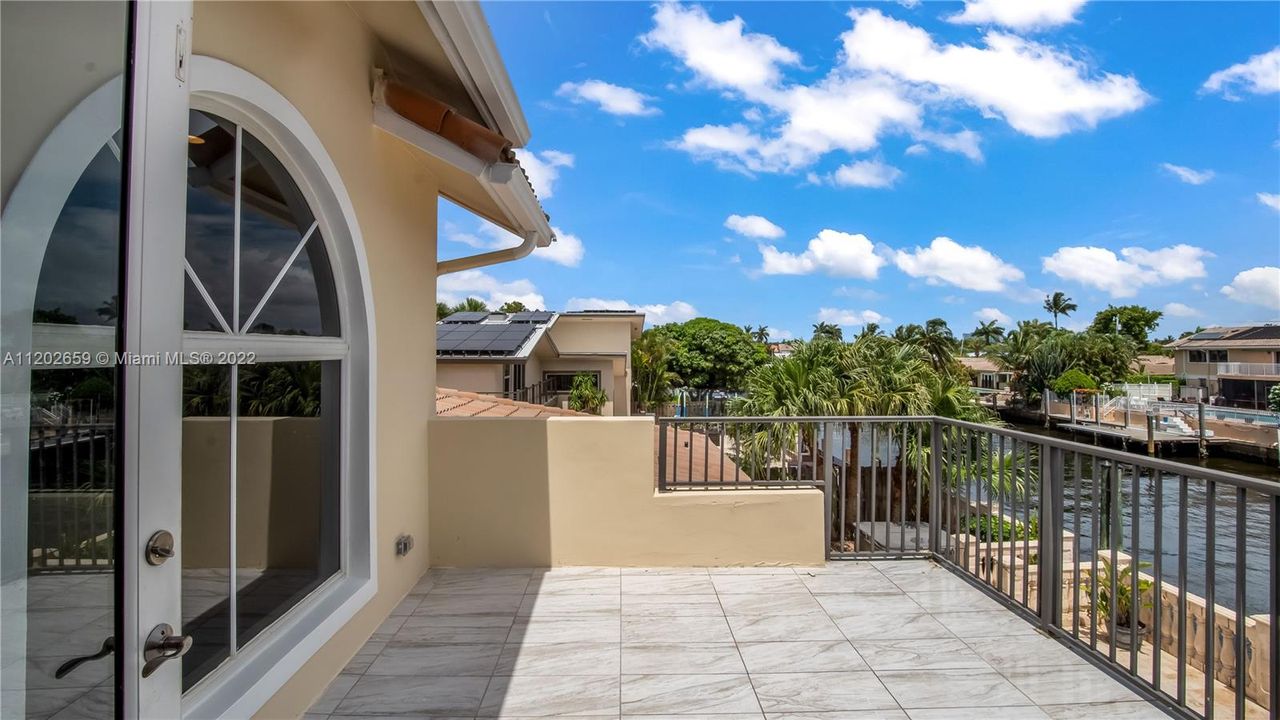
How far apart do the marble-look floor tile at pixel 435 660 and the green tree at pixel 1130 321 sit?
63618 millimetres

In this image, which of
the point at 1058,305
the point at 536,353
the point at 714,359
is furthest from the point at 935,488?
the point at 1058,305

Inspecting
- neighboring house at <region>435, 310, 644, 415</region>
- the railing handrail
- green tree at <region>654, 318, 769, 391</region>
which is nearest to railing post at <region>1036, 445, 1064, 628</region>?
the railing handrail

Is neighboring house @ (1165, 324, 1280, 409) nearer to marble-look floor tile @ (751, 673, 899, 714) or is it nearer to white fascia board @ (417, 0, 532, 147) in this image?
marble-look floor tile @ (751, 673, 899, 714)

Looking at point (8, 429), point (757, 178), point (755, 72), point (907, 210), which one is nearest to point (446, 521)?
point (8, 429)

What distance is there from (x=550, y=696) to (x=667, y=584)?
4.43ft

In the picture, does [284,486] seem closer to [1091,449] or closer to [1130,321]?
[1091,449]

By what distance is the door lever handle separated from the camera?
40.1 inches

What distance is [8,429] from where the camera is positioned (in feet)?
3.05

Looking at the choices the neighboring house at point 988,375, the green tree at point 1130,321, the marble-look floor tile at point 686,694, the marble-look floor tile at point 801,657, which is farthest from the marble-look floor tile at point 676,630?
the green tree at point 1130,321

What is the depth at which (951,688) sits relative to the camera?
101 inches

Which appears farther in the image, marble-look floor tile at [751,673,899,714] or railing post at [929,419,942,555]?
railing post at [929,419,942,555]

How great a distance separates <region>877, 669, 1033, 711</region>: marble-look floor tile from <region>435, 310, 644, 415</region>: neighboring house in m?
10.5

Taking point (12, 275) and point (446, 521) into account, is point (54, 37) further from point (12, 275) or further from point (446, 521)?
point (446, 521)

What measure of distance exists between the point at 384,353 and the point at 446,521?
4.56 ft
